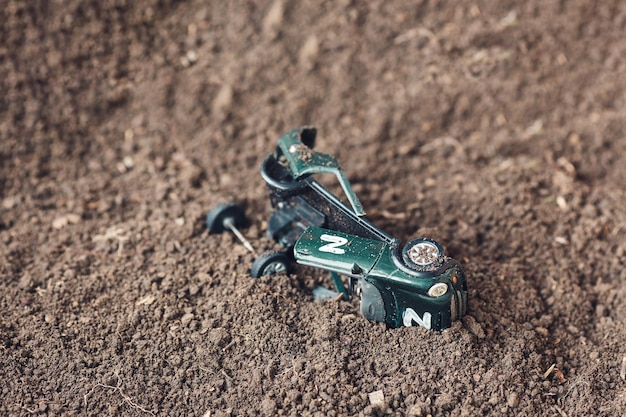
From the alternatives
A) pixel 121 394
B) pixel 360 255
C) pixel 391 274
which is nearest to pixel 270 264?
pixel 360 255

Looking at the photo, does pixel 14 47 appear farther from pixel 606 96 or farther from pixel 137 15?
pixel 606 96

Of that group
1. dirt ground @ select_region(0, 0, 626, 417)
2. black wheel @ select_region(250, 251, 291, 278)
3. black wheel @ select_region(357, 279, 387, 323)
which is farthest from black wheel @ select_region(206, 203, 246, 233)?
black wheel @ select_region(357, 279, 387, 323)

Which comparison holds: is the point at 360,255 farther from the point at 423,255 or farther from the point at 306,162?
the point at 306,162

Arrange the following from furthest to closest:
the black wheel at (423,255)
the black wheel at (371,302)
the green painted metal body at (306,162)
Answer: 1. the green painted metal body at (306,162)
2. the black wheel at (371,302)
3. the black wheel at (423,255)

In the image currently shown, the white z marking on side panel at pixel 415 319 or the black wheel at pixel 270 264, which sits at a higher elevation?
the black wheel at pixel 270 264

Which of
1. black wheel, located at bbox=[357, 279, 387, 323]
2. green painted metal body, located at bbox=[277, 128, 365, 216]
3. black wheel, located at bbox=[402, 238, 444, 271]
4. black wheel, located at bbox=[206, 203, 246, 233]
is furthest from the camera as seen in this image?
black wheel, located at bbox=[206, 203, 246, 233]

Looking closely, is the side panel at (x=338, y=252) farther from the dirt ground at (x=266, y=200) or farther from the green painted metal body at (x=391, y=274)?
Answer: the dirt ground at (x=266, y=200)

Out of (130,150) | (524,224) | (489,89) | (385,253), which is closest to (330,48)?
(489,89)

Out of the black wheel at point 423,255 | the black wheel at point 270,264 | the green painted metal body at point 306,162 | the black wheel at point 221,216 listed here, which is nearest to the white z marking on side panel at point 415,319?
the black wheel at point 423,255

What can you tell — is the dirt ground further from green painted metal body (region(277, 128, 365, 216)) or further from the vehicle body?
green painted metal body (region(277, 128, 365, 216))
